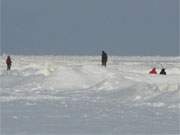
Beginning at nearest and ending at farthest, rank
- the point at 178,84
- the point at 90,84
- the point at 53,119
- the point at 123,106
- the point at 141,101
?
1. the point at 53,119
2. the point at 123,106
3. the point at 141,101
4. the point at 178,84
5. the point at 90,84

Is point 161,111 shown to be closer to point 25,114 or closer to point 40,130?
point 25,114

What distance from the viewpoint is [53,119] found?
1295 centimetres

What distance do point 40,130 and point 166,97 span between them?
7379mm

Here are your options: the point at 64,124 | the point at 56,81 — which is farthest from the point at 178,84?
the point at 64,124

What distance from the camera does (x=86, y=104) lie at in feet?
54.8

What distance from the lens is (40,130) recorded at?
11.1 meters

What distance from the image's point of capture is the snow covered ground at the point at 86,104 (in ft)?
37.6

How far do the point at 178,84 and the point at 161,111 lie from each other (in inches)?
194

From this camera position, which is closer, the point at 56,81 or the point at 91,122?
the point at 91,122

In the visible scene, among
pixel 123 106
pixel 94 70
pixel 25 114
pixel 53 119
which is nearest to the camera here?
pixel 53 119

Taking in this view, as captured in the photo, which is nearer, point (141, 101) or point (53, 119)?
point (53, 119)

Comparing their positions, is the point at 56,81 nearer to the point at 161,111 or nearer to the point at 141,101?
the point at 141,101

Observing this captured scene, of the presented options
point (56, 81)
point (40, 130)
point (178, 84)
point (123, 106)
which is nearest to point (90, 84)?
point (56, 81)

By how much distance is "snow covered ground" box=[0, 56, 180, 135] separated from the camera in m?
11.5
